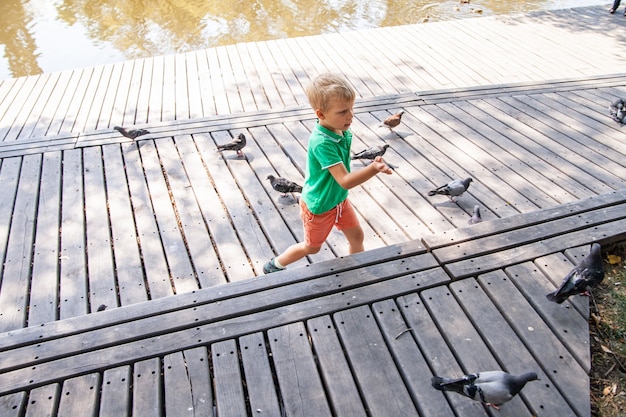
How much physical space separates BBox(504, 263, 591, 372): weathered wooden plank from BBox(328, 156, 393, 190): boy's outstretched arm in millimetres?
1427

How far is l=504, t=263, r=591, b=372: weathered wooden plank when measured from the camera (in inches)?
116

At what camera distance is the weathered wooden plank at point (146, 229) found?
12.1ft

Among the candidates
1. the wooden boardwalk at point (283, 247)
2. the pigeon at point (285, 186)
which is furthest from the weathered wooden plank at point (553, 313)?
the pigeon at point (285, 186)

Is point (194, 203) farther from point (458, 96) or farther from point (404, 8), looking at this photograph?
point (404, 8)

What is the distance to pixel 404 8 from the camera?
534 inches

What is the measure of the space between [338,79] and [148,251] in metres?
2.29

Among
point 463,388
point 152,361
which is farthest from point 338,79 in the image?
point 152,361

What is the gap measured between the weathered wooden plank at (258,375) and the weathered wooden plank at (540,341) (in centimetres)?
156

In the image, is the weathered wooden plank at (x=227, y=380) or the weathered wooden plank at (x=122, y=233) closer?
the weathered wooden plank at (x=227, y=380)

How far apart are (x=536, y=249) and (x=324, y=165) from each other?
185cm

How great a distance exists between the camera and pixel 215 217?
440 cm

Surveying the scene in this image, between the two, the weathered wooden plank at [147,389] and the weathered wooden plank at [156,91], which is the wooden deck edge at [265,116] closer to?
the weathered wooden plank at [156,91]

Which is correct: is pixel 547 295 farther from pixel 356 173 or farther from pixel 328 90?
pixel 328 90

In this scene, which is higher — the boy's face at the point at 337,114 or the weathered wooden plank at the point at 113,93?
the boy's face at the point at 337,114
